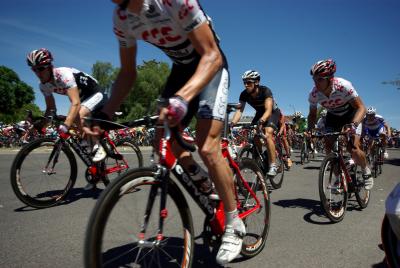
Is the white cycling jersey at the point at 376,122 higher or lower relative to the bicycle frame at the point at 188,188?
higher

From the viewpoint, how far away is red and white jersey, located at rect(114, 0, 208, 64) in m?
2.15

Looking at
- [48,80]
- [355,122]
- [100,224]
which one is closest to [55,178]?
[48,80]

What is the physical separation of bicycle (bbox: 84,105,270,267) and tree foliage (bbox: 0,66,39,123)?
7779 centimetres

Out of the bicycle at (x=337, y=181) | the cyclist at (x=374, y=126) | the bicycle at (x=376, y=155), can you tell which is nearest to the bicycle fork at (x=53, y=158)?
the bicycle at (x=337, y=181)

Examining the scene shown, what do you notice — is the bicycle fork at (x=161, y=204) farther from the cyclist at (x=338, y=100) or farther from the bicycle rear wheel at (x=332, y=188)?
the cyclist at (x=338, y=100)

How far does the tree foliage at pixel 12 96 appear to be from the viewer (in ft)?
243

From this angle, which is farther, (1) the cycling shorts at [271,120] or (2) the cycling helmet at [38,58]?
(1) the cycling shorts at [271,120]

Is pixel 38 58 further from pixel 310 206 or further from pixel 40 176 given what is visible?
pixel 310 206

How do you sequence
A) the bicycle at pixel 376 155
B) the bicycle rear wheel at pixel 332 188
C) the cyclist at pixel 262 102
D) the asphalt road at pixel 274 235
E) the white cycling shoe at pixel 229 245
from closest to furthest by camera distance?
the white cycling shoe at pixel 229 245 < the asphalt road at pixel 274 235 < the bicycle rear wheel at pixel 332 188 < the cyclist at pixel 262 102 < the bicycle at pixel 376 155

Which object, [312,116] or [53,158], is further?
[312,116]

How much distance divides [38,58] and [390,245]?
15.4 feet

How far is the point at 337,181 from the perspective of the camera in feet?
15.3

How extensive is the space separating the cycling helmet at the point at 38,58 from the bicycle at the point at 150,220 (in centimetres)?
336

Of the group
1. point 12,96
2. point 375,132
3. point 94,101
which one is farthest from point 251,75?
point 12,96
